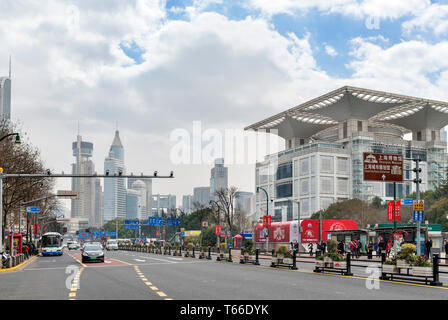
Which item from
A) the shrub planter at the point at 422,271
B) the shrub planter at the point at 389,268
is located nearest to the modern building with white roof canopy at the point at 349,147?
the shrub planter at the point at 389,268

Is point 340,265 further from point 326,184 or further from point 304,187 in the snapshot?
point 304,187

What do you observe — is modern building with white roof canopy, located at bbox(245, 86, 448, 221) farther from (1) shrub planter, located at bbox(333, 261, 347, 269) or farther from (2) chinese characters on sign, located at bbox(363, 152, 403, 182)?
(1) shrub planter, located at bbox(333, 261, 347, 269)

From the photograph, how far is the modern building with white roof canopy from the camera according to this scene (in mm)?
125625

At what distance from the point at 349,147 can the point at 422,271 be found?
11188 cm

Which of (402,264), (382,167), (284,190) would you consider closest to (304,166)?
(284,190)

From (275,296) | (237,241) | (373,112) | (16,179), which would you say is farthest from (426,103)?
(275,296)

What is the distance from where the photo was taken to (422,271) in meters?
20.8

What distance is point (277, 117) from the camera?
143625 mm

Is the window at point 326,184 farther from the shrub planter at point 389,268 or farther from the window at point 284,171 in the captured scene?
the shrub planter at point 389,268

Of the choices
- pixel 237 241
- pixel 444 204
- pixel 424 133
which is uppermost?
pixel 424 133


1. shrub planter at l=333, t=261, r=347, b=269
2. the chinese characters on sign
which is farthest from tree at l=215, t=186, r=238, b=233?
shrub planter at l=333, t=261, r=347, b=269
